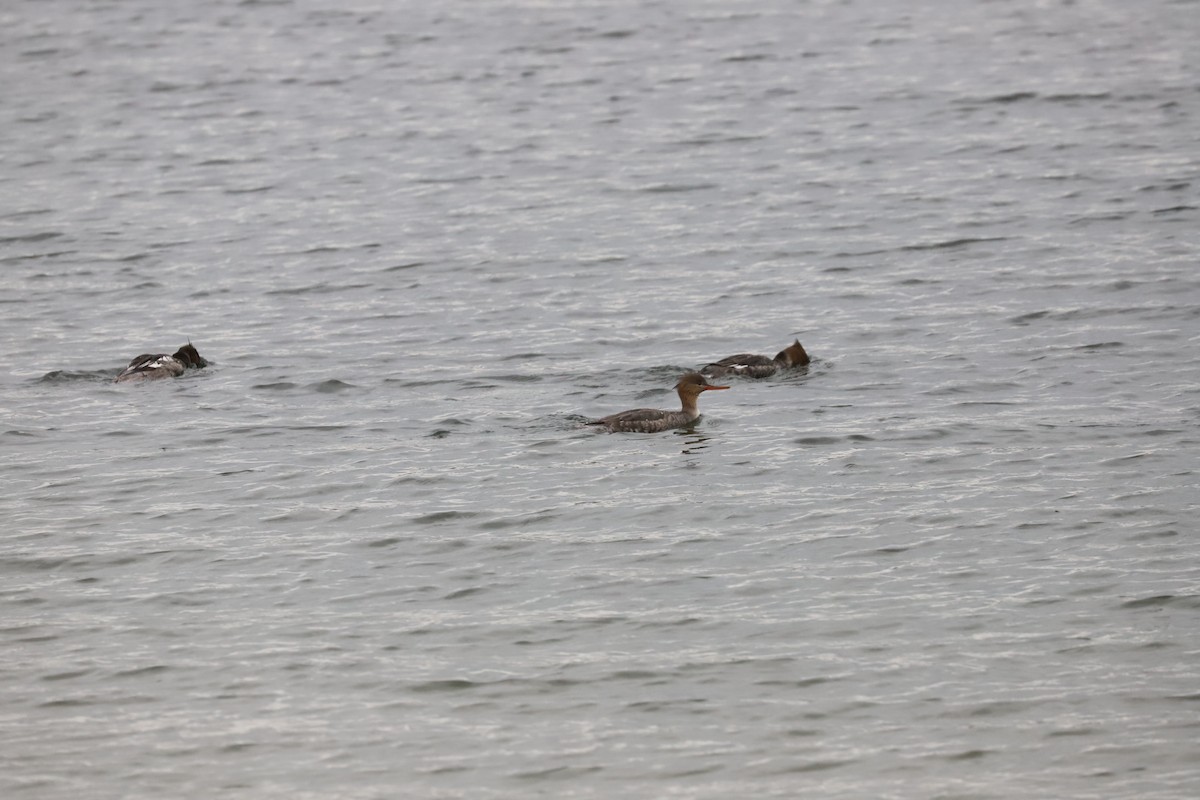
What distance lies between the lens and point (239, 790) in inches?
355

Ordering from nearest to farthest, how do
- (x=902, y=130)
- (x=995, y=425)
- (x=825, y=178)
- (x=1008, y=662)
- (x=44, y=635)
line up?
(x=1008, y=662) → (x=44, y=635) → (x=995, y=425) → (x=825, y=178) → (x=902, y=130)

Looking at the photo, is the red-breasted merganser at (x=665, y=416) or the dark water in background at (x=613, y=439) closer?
the dark water in background at (x=613, y=439)

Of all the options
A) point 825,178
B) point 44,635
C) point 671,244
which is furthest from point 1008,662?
point 825,178

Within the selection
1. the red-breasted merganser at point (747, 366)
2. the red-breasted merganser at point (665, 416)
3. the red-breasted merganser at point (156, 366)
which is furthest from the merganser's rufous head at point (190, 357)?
the red-breasted merganser at point (747, 366)

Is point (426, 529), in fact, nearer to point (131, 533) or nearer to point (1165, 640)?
point (131, 533)

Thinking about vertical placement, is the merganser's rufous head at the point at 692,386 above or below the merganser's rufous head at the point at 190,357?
below

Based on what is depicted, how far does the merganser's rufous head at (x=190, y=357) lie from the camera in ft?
57.1

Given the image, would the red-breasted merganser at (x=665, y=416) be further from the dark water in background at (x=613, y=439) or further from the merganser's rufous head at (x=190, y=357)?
the merganser's rufous head at (x=190, y=357)

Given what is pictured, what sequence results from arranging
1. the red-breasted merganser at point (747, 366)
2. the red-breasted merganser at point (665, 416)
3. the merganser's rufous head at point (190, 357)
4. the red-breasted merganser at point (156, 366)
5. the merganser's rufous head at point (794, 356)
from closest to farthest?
the red-breasted merganser at point (665, 416) → the red-breasted merganser at point (747, 366) → the merganser's rufous head at point (794, 356) → the red-breasted merganser at point (156, 366) → the merganser's rufous head at point (190, 357)

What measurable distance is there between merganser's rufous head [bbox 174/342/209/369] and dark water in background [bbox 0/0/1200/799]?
0.39 metres

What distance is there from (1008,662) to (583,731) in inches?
98.4

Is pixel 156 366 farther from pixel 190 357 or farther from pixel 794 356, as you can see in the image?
pixel 794 356

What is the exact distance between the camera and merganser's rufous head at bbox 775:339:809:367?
1678 centimetres

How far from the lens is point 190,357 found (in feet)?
57.5
